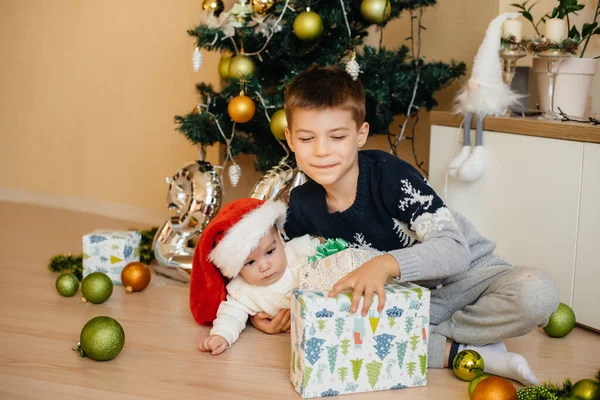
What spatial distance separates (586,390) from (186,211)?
55.9 inches

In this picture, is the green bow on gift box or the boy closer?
the boy

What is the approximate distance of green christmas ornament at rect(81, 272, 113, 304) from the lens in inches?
78.2

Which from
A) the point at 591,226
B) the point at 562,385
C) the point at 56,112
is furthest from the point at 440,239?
the point at 56,112

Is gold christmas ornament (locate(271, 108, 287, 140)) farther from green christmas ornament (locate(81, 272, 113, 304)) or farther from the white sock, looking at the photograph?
the white sock

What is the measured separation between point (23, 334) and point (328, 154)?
851 millimetres

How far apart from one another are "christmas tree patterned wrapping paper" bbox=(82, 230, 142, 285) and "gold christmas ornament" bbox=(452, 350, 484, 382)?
1116 mm

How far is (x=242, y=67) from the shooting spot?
2.28 metres

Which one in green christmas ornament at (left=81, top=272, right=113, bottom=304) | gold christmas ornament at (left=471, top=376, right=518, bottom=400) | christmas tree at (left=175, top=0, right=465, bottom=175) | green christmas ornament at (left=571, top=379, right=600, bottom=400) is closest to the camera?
green christmas ornament at (left=571, top=379, right=600, bottom=400)

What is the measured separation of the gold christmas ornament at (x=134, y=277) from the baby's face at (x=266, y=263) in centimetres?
48

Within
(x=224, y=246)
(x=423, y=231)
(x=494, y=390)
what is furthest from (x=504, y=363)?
(x=224, y=246)

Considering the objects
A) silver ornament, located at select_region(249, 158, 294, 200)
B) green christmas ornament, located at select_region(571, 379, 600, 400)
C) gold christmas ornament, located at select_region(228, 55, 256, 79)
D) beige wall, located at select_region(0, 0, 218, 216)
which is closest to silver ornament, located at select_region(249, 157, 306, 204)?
silver ornament, located at select_region(249, 158, 294, 200)

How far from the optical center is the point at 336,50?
224 cm

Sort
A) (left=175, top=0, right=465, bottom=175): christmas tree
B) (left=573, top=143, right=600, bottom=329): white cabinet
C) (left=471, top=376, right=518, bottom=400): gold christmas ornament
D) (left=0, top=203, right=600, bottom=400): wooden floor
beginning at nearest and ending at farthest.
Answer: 1. (left=471, top=376, right=518, bottom=400): gold christmas ornament
2. (left=0, top=203, right=600, bottom=400): wooden floor
3. (left=573, top=143, right=600, bottom=329): white cabinet
4. (left=175, top=0, right=465, bottom=175): christmas tree

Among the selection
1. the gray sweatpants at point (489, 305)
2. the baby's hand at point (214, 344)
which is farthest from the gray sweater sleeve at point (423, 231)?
the baby's hand at point (214, 344)
